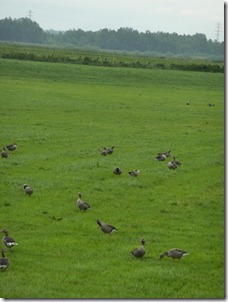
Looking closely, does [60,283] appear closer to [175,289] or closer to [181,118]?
[175,289]

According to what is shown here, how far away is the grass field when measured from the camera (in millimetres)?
14266

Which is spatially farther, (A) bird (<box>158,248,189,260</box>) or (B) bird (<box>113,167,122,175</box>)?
(B) bird (<box>113,167,122,175</box>)

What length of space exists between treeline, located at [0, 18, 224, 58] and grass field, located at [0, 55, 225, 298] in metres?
78.0

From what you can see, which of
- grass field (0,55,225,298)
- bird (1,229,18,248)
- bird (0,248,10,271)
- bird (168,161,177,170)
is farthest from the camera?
bird (168,161,177,170)

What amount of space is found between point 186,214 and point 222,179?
19.4 feet

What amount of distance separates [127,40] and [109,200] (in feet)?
522

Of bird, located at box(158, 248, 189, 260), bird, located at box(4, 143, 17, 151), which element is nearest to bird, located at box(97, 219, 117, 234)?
bird, located at box(158, 248, 189, 260)

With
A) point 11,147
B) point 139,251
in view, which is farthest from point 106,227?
point 11,147

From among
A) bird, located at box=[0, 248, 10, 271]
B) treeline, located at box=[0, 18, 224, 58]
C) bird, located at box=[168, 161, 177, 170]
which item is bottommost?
bird, located at box=[168, 161, 177, 170]

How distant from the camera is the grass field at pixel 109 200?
14.3 meters

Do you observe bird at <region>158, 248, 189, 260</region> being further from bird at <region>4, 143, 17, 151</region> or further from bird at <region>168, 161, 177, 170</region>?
bird at <region>4, 143, 17, 151</region>

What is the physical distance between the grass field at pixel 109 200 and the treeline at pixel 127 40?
256ft

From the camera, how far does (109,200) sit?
21.6 m

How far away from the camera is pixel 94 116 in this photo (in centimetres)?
4462
